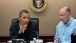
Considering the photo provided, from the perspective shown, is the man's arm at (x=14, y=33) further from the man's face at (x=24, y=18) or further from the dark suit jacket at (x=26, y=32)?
the man's face at (x=24, y=18)

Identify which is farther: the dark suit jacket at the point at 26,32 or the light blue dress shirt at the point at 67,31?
the dark suit jacket at the point at 26,32

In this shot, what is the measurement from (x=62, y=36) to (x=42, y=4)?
1357mm

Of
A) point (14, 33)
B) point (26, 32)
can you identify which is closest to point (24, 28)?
point (26, 32)

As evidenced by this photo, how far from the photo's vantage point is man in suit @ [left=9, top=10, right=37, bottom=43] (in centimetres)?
283

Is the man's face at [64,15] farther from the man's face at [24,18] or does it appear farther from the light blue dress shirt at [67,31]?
the man's face at [24,18]

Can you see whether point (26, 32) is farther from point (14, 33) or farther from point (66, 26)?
point (66, 26)

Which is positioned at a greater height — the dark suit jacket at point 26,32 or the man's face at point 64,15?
the man's face at point 64,15

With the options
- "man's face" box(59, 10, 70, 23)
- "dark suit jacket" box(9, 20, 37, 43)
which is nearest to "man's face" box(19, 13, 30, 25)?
"dark suit jacket" box(9, 20, 37, 43)

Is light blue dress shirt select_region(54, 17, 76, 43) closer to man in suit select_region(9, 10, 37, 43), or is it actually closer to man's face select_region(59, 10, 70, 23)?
man's face select_region(59, 10, 70, 23)

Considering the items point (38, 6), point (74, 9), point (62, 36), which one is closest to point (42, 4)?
point (38, 6)

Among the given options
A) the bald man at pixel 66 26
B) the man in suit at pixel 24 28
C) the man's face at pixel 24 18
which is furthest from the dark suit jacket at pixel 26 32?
the bald man at pixel 66 26

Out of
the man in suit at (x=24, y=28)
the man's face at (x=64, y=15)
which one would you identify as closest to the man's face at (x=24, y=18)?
the man in suit at (x=24, y=28)

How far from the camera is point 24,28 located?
288 cm

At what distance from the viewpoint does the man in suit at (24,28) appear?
2828 millimetres
